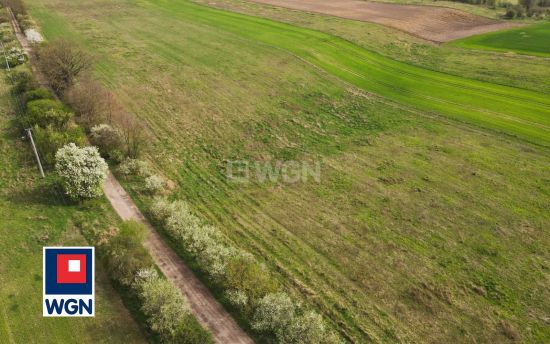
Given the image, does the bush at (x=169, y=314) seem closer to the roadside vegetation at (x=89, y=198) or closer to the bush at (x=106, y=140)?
the roadside vegetation at (x=89, y=198)

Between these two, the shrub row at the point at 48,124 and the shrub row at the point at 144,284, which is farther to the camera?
the shrub row at the point at 48,124

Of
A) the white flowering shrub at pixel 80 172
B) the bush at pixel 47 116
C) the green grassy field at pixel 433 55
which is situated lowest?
the white flowering shrub at pixel 80 172

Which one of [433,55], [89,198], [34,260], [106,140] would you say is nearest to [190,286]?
[34,260]

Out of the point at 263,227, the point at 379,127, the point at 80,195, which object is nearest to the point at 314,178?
the point at 263,227

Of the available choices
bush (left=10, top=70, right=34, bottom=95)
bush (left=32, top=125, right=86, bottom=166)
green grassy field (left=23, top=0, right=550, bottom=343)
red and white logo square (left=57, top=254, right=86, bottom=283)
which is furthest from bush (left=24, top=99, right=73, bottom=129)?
red and white logo square (left=57, top=254, right=86, bottom=283)

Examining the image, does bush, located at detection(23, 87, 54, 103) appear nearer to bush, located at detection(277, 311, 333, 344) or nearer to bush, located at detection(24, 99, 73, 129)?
bush, located at detection(24, 99, 73, 129)

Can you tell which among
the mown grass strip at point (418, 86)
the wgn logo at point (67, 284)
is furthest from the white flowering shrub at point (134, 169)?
the mown grass strip at point (418, 86)

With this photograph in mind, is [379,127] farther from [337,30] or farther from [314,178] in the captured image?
[337,30]
